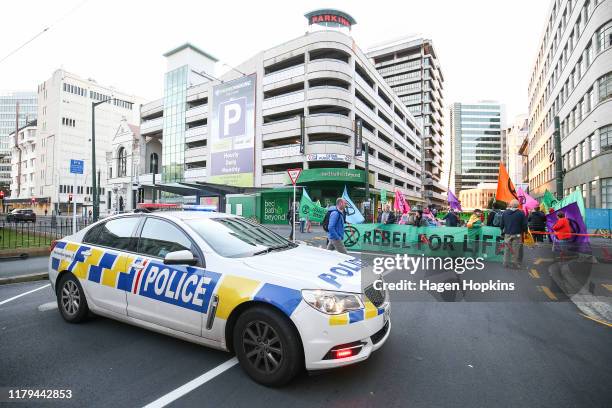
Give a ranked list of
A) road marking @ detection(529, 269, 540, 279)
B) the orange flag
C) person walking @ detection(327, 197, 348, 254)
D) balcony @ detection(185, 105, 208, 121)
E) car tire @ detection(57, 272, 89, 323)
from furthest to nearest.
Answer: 1. balcony @ detection(185, 105, 208, 121)
2. the orange flag
3. person walking @ detection(327, 197, 348, 254)
4. road marking @ detection(529, 269, 540, 279)
5. car tire @ detection(57, 272, 89, 323)

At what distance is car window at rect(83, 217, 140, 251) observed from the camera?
405 cm

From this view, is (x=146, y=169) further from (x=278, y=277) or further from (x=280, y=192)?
(x=278, y=277)

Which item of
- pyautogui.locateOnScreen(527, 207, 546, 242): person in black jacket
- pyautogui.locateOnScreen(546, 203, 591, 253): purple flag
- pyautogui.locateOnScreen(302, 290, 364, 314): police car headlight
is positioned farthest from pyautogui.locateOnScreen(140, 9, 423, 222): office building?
pyautogui.locateOnScreen(302, 290, 364, 314): police car headlight

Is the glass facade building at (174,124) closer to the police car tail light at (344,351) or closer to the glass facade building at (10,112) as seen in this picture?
the police car tail light at (344,351)

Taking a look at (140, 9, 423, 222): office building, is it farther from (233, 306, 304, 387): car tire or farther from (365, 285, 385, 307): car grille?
(365, 285, 385, 307): car grille

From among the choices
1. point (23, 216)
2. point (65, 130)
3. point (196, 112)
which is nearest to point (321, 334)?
point (23, 216)

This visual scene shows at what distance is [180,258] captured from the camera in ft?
10.7

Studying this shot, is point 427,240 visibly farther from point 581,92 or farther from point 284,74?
point 284,74

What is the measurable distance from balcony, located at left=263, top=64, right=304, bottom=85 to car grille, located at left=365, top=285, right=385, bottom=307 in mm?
35428

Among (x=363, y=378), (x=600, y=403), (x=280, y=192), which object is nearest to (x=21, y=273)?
(x=363, y=378)

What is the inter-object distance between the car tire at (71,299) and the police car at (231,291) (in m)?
0.01

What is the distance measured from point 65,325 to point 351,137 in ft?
109

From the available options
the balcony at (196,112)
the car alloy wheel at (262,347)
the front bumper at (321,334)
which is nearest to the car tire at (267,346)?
the car alloy wheel at (262,347)

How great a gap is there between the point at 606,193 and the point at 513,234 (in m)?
20.2
